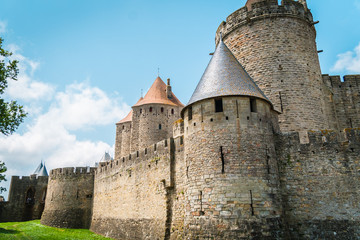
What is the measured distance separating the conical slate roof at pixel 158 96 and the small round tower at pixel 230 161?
19.2 meters

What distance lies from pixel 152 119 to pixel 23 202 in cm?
1585

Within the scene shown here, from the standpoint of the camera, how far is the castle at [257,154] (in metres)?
10.5

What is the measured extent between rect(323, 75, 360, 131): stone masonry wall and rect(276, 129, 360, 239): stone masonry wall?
6114 mm

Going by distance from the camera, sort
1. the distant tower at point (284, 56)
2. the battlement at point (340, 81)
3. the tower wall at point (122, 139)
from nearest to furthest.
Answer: the distant tower at point (284, 56)
the battlement at point (340, 81)
the tower wall at point (122, 139)

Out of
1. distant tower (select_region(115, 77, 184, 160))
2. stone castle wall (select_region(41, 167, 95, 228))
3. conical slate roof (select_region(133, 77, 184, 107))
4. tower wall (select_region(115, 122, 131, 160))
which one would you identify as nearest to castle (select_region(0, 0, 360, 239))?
stone castle wall (select_region(41, 167, 95, 228))

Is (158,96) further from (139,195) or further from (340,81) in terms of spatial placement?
(340,81)

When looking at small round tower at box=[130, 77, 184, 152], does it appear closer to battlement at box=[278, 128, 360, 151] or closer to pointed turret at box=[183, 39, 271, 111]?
pointed turret at box=[183, 39, 271, 111]

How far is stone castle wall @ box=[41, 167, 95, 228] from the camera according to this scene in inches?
971

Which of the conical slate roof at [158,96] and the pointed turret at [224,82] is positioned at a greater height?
the conical slate roof at [158,96]

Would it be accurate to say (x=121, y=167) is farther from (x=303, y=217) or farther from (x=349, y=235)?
(x=349, y=235)

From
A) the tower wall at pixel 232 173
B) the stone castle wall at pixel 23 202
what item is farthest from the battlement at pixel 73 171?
the tower wall at pixel 232 173

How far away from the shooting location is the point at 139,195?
639 inches

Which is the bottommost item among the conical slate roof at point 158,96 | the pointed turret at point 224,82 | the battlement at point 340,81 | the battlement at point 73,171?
the battlement at point 73,171

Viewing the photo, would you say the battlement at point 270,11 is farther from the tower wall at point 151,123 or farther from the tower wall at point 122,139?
the tower wall at point 122,139
